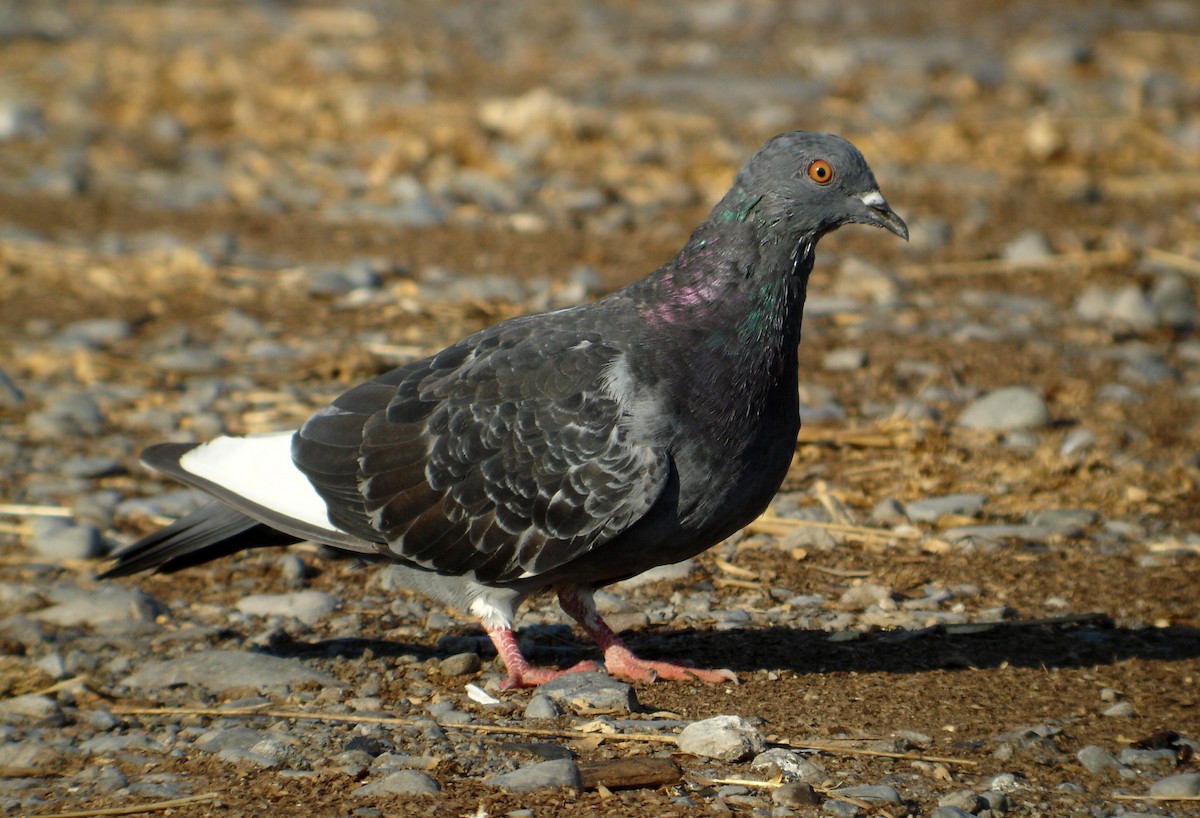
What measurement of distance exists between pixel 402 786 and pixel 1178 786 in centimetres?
209

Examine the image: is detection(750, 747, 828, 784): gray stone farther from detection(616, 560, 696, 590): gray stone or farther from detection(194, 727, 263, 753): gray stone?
detection(616, 560, 696, 590): gray stone

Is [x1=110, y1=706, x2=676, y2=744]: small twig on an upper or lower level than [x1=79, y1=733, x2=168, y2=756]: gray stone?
upper

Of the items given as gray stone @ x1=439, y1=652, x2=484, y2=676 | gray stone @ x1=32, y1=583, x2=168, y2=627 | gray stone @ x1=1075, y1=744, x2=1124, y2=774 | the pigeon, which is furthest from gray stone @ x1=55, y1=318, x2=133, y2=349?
gray stone @ x1=1075, y1=744, x2=1124, y2=774

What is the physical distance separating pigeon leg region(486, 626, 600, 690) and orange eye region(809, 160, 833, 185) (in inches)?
67.6

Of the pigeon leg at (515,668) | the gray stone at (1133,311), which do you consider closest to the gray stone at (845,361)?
the gray stone at (1133,311)

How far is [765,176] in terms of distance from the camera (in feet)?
14.9

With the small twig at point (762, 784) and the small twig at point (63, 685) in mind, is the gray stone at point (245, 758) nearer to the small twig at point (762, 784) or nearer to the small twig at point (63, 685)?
the small twig at point (63, 685)

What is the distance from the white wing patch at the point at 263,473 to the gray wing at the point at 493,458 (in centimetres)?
5

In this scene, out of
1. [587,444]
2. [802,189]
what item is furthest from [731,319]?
[587,444]

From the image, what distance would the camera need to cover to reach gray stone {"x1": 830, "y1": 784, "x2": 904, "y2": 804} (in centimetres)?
386

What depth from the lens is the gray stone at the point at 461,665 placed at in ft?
16.0

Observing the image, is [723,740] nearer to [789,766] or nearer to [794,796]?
[789,766]

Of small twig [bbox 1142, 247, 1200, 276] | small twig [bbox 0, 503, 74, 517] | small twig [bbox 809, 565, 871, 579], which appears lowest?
small twig [bbox 0, 503, 74, 517]

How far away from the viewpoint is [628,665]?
4.73m
